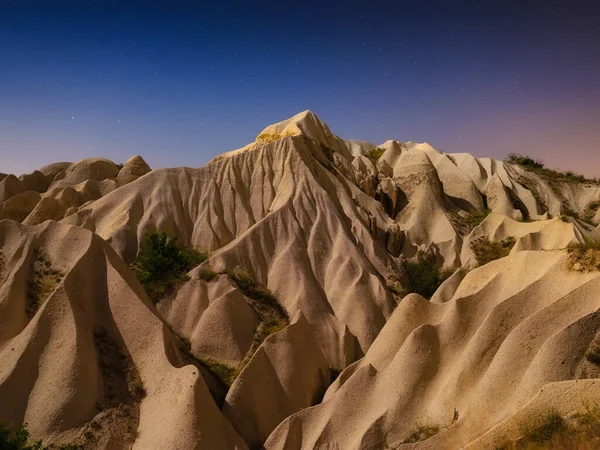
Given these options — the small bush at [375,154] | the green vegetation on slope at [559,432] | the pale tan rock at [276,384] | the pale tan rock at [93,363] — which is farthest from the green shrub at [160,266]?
the small bush at [375,154]

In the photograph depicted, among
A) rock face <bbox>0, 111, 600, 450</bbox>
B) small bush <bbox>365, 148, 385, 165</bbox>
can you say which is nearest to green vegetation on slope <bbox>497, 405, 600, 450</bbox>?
rock face <bbox>0, 111, 600, 450</bbox>

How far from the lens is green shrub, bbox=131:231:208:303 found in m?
25.4

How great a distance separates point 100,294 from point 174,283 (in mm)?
7958

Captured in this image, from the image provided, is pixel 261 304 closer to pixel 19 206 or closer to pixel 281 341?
pixel 281 341

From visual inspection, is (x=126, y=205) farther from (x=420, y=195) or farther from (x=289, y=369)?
(x=420, y=195)

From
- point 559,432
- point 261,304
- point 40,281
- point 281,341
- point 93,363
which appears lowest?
point 559,432

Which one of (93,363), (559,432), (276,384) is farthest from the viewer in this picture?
(276,384)

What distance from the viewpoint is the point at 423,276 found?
31531mm

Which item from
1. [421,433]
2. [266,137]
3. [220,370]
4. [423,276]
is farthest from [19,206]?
[421,433]

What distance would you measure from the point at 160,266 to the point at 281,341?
10.2m

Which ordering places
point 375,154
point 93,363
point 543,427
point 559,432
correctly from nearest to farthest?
point 559,432, point 543,427, point 93,363, point 375,154

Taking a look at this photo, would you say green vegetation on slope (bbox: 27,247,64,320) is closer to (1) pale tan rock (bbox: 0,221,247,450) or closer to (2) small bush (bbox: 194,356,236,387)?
(1) pale tan rock (bbox: 0,221,247,450)

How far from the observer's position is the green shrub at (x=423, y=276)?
3066cm

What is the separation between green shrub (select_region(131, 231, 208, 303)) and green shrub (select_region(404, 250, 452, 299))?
42.6ft
